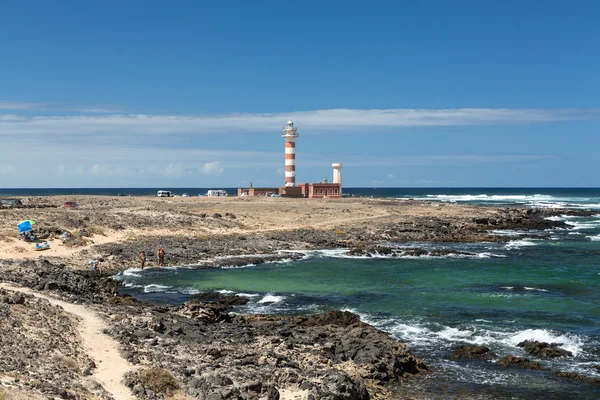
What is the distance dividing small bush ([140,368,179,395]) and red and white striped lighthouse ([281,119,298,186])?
245ft

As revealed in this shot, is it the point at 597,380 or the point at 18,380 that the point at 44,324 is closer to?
the point at 18,380

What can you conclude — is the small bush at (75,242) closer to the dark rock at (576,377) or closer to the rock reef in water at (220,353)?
the rock reef in water at (220,353)

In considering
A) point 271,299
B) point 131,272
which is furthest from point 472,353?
point 131,272

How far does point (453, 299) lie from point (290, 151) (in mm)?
63395

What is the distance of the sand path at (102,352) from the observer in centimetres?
1235

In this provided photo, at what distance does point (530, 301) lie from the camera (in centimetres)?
2475

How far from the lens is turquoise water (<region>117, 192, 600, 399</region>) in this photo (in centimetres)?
1548

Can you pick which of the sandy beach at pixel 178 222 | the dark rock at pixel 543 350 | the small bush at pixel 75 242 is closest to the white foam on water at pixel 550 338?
the dark rock at pixel 543 350

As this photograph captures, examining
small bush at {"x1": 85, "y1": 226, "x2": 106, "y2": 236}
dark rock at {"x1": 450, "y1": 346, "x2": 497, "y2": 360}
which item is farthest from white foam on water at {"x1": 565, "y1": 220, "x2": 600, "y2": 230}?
dark rock at {"x1": 450, "y1": 346, "x2": 497, "y2": 360}

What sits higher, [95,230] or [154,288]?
[95,230]

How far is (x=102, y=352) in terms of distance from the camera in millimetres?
14508

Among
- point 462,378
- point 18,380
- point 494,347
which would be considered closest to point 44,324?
point 18,380

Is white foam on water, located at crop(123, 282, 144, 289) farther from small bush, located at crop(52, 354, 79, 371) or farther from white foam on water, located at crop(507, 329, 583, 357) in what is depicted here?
white foam on water, located at crop(507, 329, 583, 357)

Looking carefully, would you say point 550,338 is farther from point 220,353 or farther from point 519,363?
point 220,353
